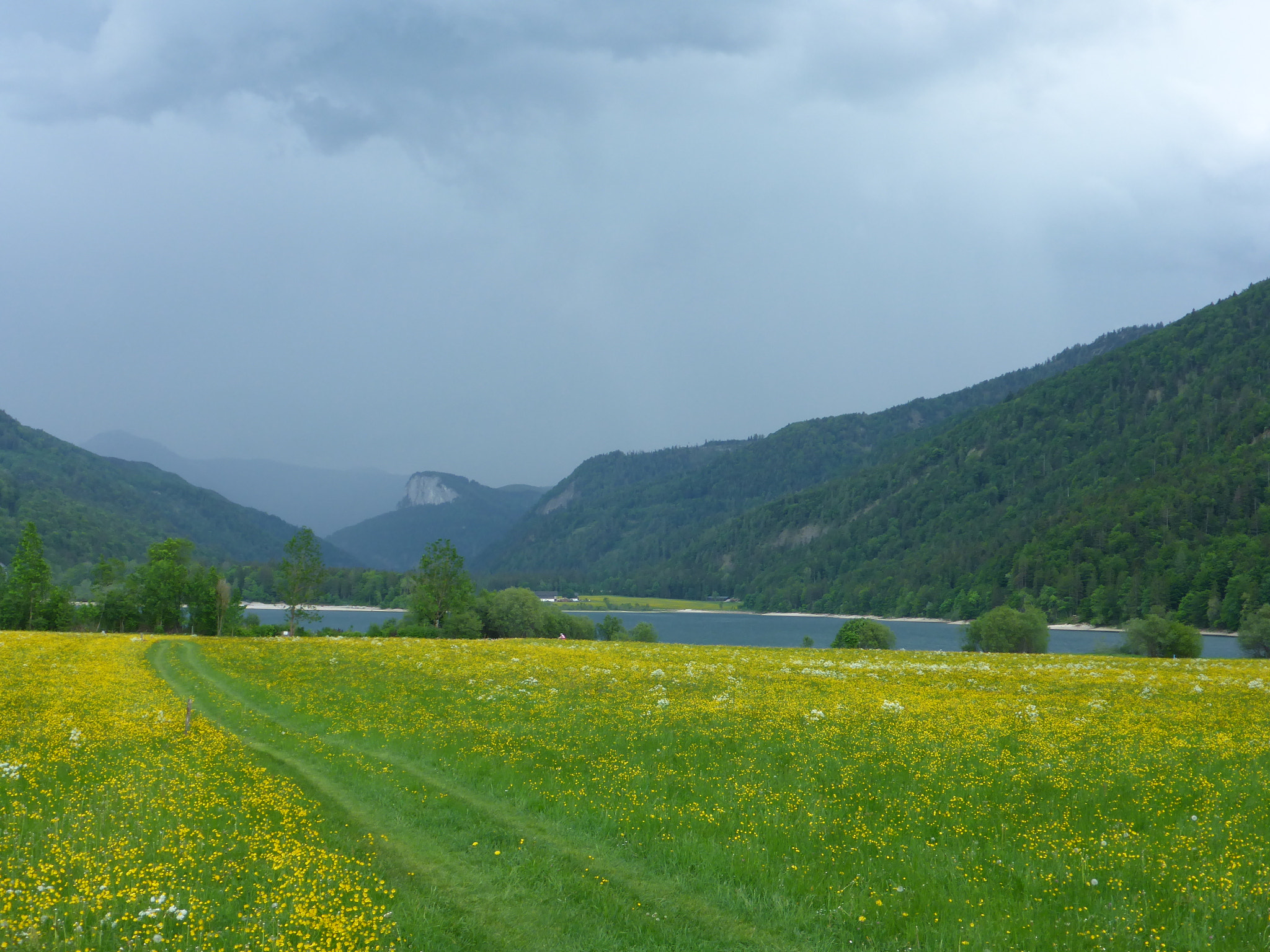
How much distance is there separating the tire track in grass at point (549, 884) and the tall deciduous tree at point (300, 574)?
3243 inches

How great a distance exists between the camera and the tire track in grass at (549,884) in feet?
38.8

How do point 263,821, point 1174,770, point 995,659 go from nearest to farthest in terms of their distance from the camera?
1. point 263,821
2. point 1174,770
3. point 995,659

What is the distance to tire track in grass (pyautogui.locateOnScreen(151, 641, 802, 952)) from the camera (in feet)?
38.8

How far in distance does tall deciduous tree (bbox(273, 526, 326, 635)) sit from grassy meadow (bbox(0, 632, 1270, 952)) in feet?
223

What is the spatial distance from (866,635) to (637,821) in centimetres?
9314

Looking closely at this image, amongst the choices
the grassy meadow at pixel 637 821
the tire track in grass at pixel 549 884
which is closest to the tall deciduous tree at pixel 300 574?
the grassy meadow at pixel 637 821

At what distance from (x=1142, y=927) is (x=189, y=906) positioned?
1423cm

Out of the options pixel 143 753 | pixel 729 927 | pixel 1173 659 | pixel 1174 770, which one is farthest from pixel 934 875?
pixel 1173 659

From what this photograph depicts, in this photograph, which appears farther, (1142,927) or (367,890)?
(367,890)

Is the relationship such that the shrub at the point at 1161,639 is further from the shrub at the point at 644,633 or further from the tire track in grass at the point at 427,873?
the tire track in grass at the point at 427,873

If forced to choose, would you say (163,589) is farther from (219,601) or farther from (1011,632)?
(1011,632)

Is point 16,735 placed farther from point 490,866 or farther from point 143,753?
point 490,866

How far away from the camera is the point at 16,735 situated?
22422mm

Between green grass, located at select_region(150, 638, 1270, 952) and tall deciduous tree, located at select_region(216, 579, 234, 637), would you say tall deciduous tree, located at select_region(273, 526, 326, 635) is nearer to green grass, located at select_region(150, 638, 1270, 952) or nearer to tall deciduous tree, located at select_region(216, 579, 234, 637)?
tall deciduous tree, located at select_region(216, 579, 234, 637)
